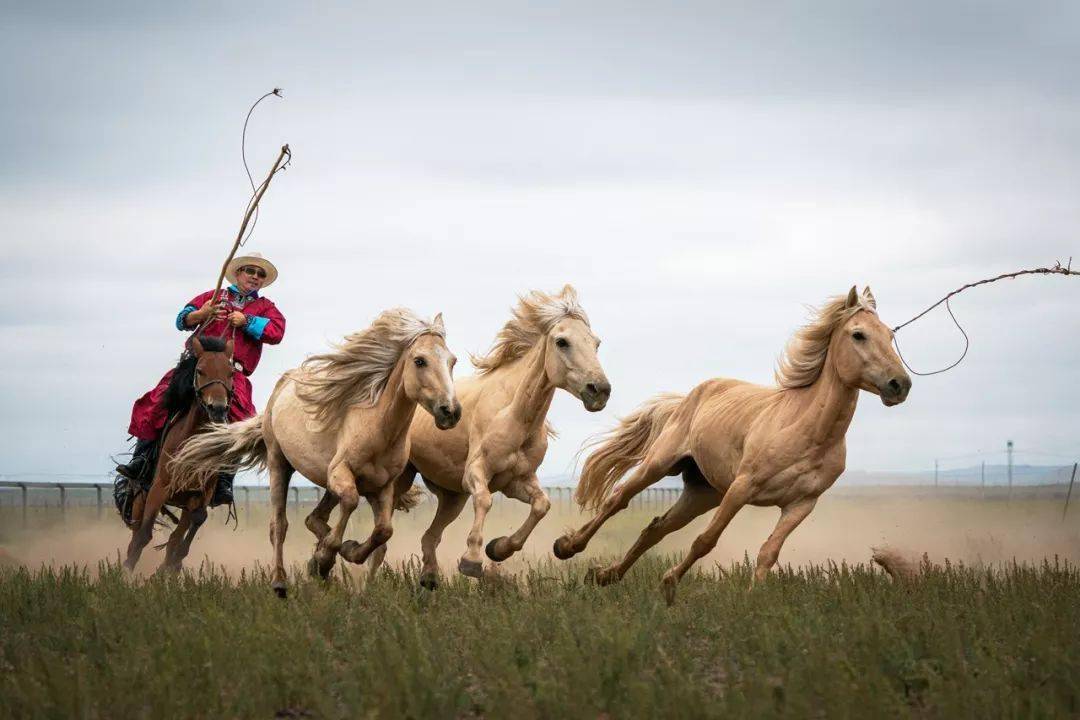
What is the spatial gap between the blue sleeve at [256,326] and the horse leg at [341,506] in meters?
2.46

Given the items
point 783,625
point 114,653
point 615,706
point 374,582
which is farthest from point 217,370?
point 615,706

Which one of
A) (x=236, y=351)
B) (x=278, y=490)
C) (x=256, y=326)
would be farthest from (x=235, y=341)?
(x=278, y=490)

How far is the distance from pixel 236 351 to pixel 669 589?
5.20 metres

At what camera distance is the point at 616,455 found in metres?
12.2

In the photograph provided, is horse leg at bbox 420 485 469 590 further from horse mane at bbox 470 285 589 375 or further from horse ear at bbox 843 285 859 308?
horse ear at bbox 843 285 859 308

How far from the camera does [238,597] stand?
9.27m

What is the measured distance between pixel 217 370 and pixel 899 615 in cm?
663

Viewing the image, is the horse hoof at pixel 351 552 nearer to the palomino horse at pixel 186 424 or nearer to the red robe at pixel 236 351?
the palomino horse at pixel 186 424

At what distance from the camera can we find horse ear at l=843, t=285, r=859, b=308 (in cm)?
1012

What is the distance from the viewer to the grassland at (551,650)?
5754 mm

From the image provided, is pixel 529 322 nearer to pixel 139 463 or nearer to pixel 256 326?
pixel 256 326

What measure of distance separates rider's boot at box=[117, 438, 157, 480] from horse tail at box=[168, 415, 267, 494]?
21.0 inches

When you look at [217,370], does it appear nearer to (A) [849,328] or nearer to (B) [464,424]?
(B) [464,424]

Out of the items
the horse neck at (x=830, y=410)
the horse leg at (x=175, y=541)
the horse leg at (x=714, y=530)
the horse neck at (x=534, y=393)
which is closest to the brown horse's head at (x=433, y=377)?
the horse neck at (x=534, y=393)
